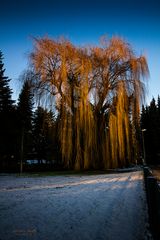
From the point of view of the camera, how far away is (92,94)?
17.2 meters

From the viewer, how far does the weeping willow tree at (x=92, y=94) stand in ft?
55.2

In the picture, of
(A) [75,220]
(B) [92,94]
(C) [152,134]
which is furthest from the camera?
(C) [152,134]

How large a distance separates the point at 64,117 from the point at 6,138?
14037mm

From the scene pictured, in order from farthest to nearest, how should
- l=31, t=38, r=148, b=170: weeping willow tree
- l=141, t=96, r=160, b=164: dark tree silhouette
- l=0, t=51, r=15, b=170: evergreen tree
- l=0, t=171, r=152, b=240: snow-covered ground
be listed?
l=141, t=96, r=160, b=164: dark tree silhouette → l=0, t=51, r=15, b=170: evergreen tree → l=31, t=38, r=148, b=170: weeping willow tree → l=0, t=171, r=152, b=240: snow-covered ground

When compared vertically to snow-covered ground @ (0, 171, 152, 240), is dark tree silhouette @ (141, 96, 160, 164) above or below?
above

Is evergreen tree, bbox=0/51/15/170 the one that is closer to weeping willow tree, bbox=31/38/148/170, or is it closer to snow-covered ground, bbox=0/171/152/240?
weeping willow tree, bbox=31/38/148/170

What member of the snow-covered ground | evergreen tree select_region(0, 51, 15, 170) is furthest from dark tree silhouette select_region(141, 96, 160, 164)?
the snow-covered ground

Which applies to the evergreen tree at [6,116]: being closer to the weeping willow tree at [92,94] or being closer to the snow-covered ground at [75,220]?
the weeping willow tree at [92,94]

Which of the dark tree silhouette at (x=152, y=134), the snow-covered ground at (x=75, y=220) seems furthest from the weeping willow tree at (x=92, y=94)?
the dark tree silhouette at (x=152, y=134)

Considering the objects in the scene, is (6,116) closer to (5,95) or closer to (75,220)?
(5,95)

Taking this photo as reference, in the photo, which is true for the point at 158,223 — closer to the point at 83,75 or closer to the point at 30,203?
the point at 30,203

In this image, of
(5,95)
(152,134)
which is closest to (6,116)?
(5,95)

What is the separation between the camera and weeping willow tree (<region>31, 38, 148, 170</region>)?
55.2ft

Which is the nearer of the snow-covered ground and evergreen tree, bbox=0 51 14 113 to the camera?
the snow-covered ground
